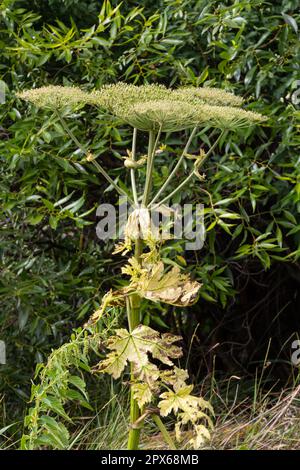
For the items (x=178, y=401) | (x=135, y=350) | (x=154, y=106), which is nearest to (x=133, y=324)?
(x=135, y=350)

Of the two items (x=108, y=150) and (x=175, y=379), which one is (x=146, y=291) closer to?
(x=175, y=379)

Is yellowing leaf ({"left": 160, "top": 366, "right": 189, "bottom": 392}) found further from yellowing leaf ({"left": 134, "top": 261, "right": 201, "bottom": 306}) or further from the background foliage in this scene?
the background foliage

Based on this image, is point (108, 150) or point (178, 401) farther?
point (108, 150)

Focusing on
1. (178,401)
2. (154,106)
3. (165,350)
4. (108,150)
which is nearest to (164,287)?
(165,350)

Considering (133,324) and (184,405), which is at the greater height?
(133,324)

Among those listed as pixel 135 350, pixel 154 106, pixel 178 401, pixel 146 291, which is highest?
pixel 154 106

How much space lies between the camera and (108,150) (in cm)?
381

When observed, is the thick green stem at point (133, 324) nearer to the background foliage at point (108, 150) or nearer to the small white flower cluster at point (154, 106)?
the small white flower cluster at point (154, 106)

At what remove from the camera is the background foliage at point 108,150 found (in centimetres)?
353

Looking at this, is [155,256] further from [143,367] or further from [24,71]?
[24,71]

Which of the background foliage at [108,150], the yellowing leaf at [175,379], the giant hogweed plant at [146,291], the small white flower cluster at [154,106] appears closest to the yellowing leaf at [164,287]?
the giant hogweed plant at [146,291]

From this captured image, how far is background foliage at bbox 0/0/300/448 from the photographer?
11.6ft

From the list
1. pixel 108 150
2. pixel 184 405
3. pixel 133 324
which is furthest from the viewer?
pixel 108 150

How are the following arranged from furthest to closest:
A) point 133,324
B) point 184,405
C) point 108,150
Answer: point 108,150, point 133,324, point 184,405
